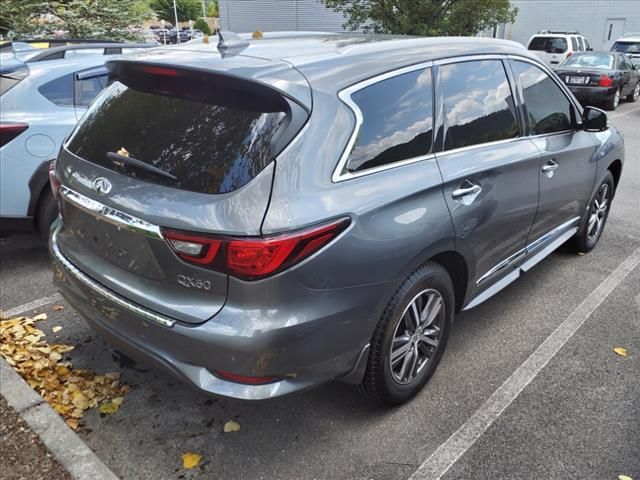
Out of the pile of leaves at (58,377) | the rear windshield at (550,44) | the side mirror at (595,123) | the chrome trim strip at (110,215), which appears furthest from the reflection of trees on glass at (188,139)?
the rear windshield at (550,44)

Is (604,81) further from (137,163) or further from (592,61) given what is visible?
(137,163)

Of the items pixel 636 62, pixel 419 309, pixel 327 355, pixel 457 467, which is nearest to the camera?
pixel 327 355

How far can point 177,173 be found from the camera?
2279 millimetres

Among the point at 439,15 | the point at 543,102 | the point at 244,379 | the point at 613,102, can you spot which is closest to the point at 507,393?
the point at 244,379

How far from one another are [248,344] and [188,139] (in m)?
0.88

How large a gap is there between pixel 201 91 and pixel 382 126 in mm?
818

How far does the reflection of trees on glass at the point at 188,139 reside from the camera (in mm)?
2193

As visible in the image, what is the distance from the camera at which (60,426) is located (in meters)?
2.61

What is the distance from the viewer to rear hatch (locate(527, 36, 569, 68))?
Answer: 18.7 metres

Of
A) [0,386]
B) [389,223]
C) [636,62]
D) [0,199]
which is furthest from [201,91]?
[636,62]

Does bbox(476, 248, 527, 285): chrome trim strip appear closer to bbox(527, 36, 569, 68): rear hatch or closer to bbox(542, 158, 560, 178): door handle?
bbox(542, 158, 560, 178): door handle

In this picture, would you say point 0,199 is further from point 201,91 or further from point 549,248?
A: point 549,248

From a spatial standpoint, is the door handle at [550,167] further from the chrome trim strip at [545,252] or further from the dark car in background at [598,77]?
the dark car in background at [598,77]

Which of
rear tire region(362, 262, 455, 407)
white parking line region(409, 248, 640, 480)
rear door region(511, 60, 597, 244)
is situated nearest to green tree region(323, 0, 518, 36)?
rear door region(511, 60, 597, 244)
